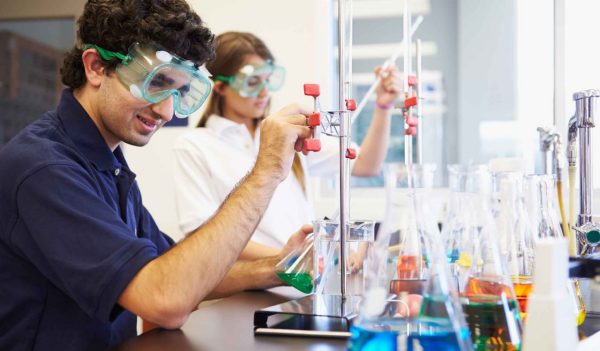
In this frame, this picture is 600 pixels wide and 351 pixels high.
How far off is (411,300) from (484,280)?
120 mm

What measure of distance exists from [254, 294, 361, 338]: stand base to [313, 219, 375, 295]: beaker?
0.09ft

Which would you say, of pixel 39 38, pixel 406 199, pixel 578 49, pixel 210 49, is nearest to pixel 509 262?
pixel 406 199

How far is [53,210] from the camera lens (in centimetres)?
122

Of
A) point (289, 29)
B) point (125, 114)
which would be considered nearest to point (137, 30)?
point (125, 114)

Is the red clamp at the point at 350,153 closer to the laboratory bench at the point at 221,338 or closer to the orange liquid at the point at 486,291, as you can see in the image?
the laboratory bench at the point at 221,338

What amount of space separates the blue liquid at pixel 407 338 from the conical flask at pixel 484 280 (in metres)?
0.11

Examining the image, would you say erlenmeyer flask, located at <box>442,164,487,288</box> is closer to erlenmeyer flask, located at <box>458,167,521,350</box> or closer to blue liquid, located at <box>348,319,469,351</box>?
erlenmeyer flask, located at <box>458,167,521,350</box>

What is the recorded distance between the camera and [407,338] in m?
0.65

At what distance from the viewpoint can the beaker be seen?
1176 mm

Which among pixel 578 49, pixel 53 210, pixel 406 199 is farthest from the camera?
pixel 578 49

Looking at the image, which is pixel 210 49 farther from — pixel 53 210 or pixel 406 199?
pixel 406 199

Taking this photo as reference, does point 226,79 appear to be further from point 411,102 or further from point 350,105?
point 350,105

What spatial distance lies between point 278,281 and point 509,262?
68 cm

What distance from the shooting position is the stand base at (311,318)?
3.40 feet
